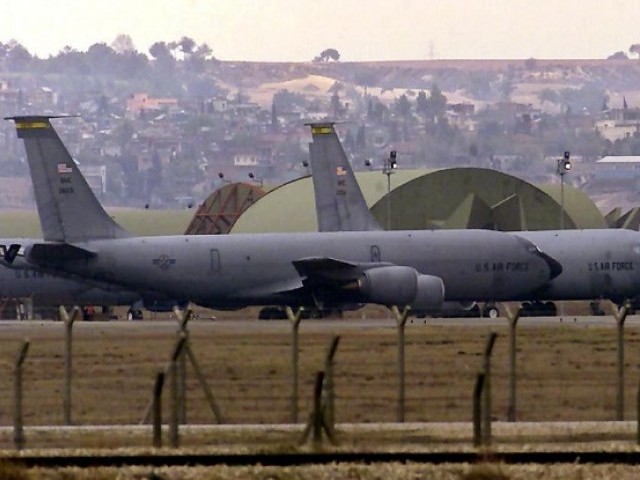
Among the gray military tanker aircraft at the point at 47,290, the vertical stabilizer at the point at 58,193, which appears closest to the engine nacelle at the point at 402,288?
the vertical stabilizer at the point at 58,193

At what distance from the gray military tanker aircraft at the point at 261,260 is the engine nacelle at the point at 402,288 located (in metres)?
0.03

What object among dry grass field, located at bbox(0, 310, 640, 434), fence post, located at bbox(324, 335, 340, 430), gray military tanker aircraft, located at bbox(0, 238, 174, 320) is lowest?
gray military tanker aircraft, located at bbox(0, 238, 174, 320)

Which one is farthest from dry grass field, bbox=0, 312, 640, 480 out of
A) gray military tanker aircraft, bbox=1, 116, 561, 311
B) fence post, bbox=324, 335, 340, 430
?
gray military tanker aircraft, bbox=1, 116, 561, 311

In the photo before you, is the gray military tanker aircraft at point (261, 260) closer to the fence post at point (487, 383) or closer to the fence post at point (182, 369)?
the fence post at point (182, 369)

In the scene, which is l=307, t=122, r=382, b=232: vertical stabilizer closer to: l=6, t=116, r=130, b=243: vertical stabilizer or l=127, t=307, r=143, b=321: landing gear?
l=127, t=307, r=143, b=321: landing gear

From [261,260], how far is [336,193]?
11.8m

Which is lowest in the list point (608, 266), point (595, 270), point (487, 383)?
point (595, 270)

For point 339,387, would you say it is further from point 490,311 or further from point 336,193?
point 336,193

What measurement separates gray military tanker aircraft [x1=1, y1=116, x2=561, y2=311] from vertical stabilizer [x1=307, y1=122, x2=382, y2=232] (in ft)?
26.9

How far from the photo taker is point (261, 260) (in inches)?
2719

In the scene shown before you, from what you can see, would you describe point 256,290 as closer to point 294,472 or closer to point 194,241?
point 194,241

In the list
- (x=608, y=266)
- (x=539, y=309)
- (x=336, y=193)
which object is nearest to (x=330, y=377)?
(x=608, y=266)

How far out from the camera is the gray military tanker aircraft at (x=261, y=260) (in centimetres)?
6781

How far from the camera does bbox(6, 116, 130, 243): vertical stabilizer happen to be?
223ft
